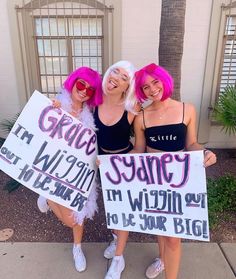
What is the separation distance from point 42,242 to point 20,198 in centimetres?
88

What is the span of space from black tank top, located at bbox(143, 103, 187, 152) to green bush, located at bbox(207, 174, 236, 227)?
4.78ft

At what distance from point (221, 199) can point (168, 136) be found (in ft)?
5.50

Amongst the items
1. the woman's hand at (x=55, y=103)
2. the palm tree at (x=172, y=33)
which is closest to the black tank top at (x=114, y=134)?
the woman's hand at (x=55, y=103)

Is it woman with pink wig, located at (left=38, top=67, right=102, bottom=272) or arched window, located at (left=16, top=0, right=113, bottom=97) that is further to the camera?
arched window, located at (left=16, top=0, right=113, bottom=97)

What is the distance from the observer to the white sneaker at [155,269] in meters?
2.25

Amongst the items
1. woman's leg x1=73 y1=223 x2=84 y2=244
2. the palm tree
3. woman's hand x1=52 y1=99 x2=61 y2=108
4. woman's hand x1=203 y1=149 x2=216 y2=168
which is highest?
the palm tree

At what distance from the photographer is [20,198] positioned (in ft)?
11.1

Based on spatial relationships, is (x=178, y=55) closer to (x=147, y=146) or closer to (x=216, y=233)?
(x=147, y=146)

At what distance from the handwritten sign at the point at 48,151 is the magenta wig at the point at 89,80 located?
186 millimetres

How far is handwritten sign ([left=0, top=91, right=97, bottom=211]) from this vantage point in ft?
6.36

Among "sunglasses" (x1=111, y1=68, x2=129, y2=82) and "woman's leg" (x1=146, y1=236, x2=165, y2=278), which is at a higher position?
"sunglasses" (x1=111, y1=68, x2=129, y2=82)

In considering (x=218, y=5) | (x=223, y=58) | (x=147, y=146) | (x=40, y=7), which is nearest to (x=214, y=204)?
(x=147, y=146)

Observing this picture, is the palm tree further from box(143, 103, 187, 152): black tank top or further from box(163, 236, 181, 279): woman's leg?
box(163, 236, 181, 279): woman's leg

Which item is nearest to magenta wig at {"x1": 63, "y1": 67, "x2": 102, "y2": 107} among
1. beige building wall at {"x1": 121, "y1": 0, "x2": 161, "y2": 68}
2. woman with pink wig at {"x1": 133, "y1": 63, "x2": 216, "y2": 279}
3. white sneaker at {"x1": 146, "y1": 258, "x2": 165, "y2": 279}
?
woman with pink wig at {"x1": 133, "y1": 63, "x2": 216, "y2": 279}
